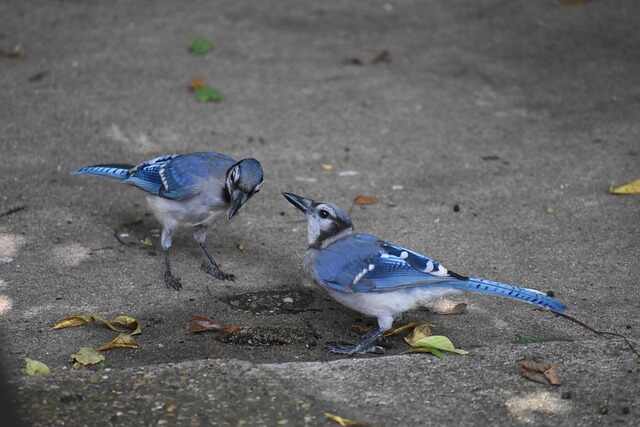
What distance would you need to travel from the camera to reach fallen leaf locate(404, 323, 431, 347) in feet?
15.7

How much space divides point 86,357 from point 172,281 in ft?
3.50

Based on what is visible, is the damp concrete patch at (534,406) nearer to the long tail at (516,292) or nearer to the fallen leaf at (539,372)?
the fallen leaf at (539,372)

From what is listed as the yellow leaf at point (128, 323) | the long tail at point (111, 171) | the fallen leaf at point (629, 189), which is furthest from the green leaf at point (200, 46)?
the yellow leaf at point (128, 323)

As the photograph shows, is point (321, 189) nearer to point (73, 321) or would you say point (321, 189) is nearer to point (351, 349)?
point (351, 349)

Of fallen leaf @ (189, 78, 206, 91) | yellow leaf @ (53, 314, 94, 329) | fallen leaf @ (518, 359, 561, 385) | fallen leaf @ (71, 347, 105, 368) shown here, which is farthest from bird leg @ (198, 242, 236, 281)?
fallen leaf @ (189, 78, 206, 91)

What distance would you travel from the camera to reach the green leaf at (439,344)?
180 inches

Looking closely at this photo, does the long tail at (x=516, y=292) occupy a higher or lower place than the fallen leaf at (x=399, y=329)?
higher

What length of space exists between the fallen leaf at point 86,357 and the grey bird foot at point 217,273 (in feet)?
3.90

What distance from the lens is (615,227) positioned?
6125 mm

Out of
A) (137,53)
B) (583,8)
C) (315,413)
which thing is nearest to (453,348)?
(315,413)

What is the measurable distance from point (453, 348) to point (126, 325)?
1.68 meters

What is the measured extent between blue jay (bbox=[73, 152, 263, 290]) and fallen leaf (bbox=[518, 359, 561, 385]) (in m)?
1.84

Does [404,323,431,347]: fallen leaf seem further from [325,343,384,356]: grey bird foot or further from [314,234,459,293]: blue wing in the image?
[314,234,459,293]: blue wing

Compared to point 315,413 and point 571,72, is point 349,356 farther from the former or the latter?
point 571,72
